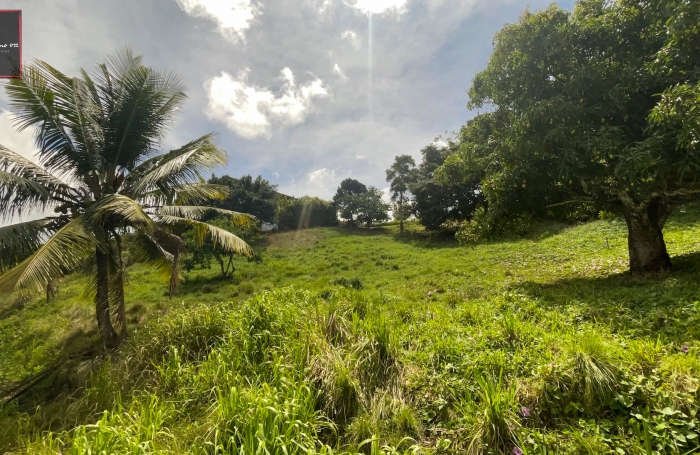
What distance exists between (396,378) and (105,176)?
845cm

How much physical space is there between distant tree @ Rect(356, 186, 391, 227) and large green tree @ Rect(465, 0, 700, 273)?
26.3 metres

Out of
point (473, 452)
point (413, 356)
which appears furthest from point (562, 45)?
point (473, 452)

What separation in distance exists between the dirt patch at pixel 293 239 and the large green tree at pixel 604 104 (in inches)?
810

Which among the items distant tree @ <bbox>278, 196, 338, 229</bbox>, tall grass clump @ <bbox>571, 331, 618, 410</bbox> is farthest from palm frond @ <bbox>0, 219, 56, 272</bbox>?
distant tree @ <bbox>278, 196, 338, 229</bbox>

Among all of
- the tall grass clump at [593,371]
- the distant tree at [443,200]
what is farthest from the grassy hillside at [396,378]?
the distant tree at [443,200]

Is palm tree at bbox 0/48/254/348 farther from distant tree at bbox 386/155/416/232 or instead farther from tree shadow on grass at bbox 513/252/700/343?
distant tree at bbox 386/155/416/232

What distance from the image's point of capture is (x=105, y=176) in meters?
7.46

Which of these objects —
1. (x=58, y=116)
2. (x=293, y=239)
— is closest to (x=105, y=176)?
(x=58, y=116)

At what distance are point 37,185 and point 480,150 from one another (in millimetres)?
10781

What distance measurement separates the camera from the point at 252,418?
2820 mm

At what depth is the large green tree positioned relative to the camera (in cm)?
526

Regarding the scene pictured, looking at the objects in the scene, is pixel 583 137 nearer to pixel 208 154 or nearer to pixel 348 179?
pixel 208 154

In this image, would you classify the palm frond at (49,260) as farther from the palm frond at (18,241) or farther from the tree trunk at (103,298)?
the tree trunk at (103,298)

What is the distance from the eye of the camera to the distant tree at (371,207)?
34188 millimetres
